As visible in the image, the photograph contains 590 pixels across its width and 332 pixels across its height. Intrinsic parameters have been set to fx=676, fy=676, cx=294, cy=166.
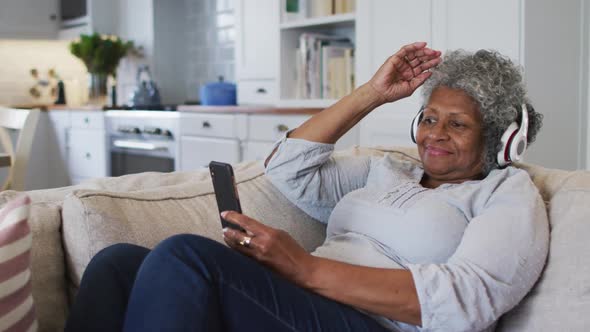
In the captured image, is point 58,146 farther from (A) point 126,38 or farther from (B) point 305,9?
(B) point 305,9

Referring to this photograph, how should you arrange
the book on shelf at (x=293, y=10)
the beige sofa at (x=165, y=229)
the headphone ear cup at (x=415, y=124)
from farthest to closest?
1. the book on shelf at (x=293, y=10)
2. the headphone ear cup at (x=415, y=124)
3. the beige sofa at (x=165, y=229)

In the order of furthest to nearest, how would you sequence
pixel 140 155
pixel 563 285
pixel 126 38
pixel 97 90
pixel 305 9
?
A: pixel 97 90 → pixel 126 38 → pixel 140 155 → pixel 305 9 → pixel 563 285

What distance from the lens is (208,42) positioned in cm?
516

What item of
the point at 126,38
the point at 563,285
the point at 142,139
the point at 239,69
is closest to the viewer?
the point at 563,285

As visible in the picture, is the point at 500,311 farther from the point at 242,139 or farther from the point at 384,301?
the point at 242,139

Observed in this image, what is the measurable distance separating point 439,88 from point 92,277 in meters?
0.87

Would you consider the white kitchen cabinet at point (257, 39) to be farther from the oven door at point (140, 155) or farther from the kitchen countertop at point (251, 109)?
the oven door at point (140, 155)

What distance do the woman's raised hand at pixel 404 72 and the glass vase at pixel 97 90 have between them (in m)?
4.44

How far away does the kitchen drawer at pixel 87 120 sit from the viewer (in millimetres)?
4996

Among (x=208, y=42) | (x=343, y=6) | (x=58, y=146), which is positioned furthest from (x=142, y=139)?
(x=343, y=6)

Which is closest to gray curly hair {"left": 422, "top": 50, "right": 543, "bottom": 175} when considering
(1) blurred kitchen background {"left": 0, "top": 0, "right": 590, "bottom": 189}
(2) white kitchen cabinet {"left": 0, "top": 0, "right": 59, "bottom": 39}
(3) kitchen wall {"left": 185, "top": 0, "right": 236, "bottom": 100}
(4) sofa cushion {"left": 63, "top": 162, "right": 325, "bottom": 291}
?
(4) sofa cushion {"left": 63, "top": 162, "right": 325, "bottom": 291}

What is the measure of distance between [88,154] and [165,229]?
398cm

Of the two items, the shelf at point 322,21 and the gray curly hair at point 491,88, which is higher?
the shelf at point 322,21

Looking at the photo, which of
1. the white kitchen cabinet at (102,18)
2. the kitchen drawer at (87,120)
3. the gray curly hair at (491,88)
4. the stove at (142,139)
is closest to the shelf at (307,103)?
the stove at (142,139)
